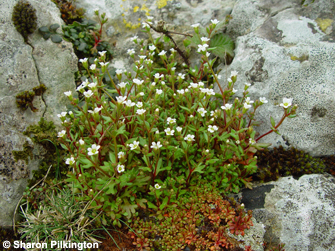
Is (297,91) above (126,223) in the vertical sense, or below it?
above

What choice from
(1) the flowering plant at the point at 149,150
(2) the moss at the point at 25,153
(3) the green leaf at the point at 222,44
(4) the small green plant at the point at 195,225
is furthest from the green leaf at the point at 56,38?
(4) the small green plant at the point at 195,225

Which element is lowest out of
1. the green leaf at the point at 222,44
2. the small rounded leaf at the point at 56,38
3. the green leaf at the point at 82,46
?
the green leaf at the point at 222,44

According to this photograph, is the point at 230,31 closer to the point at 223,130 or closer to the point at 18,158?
the point at 223,130

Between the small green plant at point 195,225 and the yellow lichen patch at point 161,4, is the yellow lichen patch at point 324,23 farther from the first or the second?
the small green plant at point 195,225

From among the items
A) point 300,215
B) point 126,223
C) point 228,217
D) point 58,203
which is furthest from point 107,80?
point 300,215

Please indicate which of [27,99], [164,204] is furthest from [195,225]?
[27,99]

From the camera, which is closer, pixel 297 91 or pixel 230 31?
pixel 297 91
